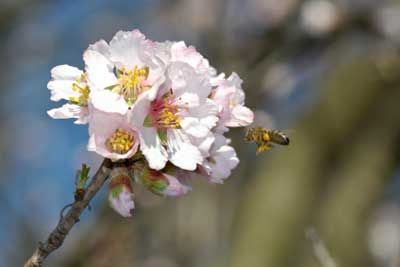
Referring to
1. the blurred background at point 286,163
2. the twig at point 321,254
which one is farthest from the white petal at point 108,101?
the blurred background at point 286,163

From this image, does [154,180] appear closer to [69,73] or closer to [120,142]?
[120,142]

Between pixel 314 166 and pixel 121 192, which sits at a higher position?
pixel 121 192

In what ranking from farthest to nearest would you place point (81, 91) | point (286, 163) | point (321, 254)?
point (286, 163) < point (321, 254) < point (81, 91)

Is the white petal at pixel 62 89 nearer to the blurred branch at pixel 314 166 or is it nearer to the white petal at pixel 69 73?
the white petal at pixel 69 73

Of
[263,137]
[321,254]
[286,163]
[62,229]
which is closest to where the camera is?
[62,229]

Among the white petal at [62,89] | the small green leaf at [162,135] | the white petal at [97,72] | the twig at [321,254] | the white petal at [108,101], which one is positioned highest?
the white petal at [97,72]

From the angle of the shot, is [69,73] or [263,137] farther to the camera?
[263,137]

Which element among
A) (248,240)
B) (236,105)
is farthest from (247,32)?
(236,105)

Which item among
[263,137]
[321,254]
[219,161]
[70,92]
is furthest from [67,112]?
[321,254]
